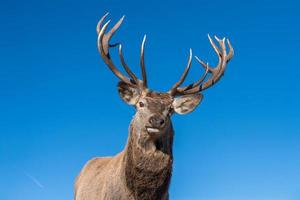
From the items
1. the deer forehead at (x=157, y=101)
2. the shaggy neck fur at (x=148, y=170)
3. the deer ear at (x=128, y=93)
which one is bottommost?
the shaggy neck fur at (x=148, y=170)

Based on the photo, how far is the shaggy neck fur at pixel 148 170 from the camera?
8.28m

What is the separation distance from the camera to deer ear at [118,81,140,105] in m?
9.17


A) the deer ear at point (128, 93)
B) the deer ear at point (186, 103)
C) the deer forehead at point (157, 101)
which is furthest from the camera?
the deer ear at point (186, 103)

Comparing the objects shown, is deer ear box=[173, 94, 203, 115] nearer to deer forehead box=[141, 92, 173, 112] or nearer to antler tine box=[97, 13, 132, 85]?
deer forehead box=[141, 92, 173, 112]

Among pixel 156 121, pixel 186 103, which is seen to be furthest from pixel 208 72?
pixel 156 121

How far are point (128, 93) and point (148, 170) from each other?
1.54 m

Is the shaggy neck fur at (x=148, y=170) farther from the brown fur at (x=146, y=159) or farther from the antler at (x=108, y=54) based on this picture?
the antler at (x=108, y=54)

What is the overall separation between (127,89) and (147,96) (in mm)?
551

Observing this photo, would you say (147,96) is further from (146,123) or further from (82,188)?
(82,188)

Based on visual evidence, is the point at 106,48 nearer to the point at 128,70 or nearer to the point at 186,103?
the point at 128,70

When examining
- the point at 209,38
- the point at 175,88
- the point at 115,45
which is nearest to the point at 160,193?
the point at 175,88

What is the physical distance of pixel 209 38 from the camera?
10.9 m

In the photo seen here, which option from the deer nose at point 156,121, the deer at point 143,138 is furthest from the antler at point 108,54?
the deer nose at point 156,121

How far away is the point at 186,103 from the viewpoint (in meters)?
9.55
